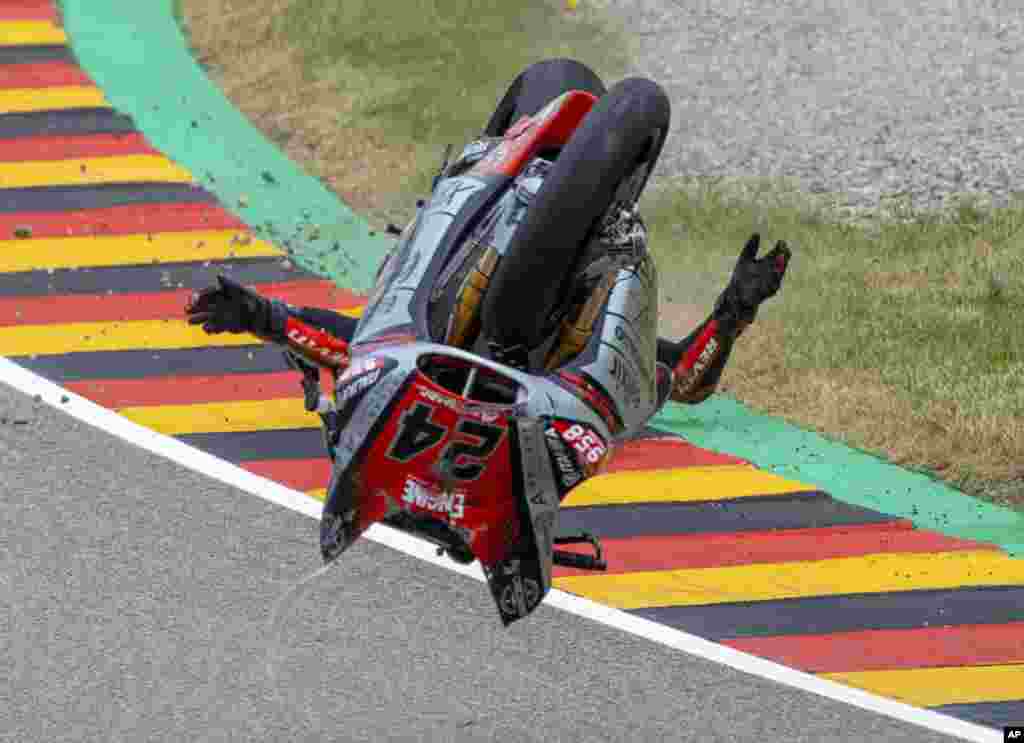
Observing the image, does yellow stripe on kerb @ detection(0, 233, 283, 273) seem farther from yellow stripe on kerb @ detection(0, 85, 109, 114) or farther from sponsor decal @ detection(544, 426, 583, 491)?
sponsor decal @ detection(544, 426, 583, 491)

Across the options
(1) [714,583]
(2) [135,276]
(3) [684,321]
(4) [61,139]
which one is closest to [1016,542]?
(1) [714,583]

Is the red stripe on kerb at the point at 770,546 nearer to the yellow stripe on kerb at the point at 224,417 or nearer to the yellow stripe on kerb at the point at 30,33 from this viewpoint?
the yellow stripe on kerb at the point at 224,417

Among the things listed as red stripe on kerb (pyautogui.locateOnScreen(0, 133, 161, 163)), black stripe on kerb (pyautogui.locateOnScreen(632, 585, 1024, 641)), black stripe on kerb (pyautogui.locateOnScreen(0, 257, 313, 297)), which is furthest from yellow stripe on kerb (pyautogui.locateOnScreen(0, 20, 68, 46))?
black stripe on kerb (pyautogui.locateOnScreen(632, 585, 1024, 641))

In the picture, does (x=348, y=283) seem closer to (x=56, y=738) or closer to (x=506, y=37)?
(x=506, y=37)

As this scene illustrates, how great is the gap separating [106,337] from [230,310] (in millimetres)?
4181

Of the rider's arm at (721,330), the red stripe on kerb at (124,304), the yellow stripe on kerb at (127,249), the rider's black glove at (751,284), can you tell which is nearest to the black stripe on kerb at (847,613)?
the rider's arm at (721,330)

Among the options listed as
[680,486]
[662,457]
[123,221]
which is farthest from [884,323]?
[123,221]

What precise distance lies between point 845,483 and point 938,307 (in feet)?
5.75

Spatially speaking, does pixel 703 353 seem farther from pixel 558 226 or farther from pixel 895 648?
pixel 895 648

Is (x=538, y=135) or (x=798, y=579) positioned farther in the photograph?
(x=798, y=579)

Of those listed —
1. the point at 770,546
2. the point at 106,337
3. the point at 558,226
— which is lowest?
the point at 106,337

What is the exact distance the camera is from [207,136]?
13367 mm

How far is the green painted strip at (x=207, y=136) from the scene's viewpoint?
1231cm

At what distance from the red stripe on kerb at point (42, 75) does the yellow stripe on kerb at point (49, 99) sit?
7cm
